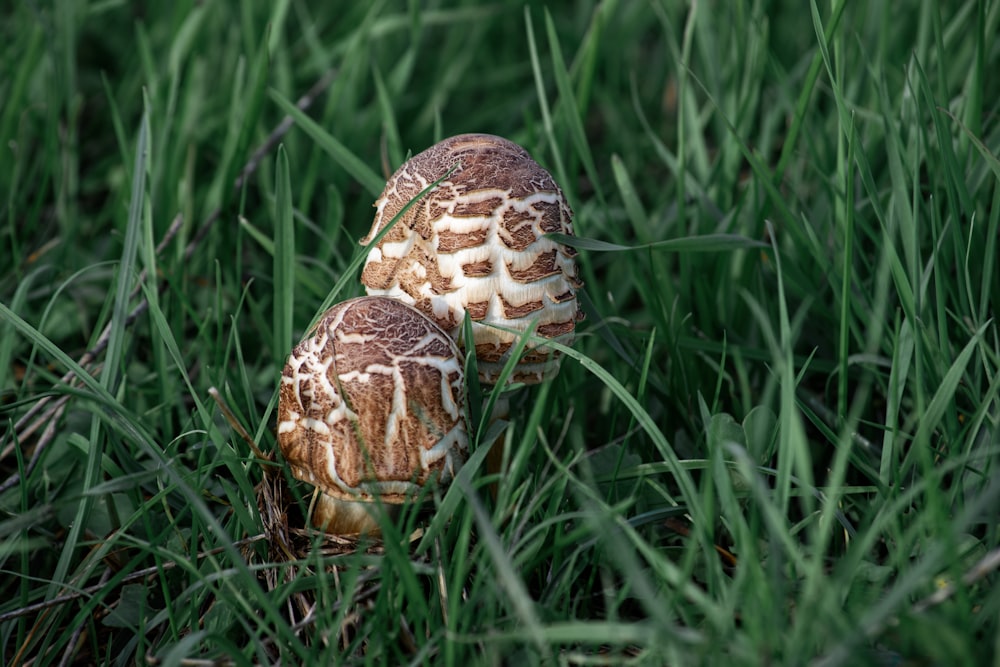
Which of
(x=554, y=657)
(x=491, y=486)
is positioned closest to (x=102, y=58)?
(x=491, y=486)

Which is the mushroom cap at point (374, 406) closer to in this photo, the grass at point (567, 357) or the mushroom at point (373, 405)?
the mushroom at point (373, 405)

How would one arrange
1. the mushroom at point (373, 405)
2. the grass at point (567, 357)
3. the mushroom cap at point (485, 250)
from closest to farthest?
the grass at point (567, 357) → the mushroom at point (373, 405) → the mushroom cap at point (485, 250)

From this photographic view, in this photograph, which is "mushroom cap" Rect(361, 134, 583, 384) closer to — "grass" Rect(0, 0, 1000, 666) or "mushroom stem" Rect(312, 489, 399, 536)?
"grass" Rect(0, 0, 1000, 666)

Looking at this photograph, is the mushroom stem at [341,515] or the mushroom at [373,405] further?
the mushroom stem at [341,515]

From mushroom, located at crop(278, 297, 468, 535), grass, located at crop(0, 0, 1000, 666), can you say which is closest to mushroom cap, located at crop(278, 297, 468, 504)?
mushroom, located at crop(278, 297, 468, 535)

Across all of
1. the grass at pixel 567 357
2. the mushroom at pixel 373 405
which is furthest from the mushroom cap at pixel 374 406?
the grass at pixel 567 357

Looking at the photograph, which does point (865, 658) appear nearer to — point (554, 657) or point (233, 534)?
point (554, 657)

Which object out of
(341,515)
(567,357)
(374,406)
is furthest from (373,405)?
(567,357)
